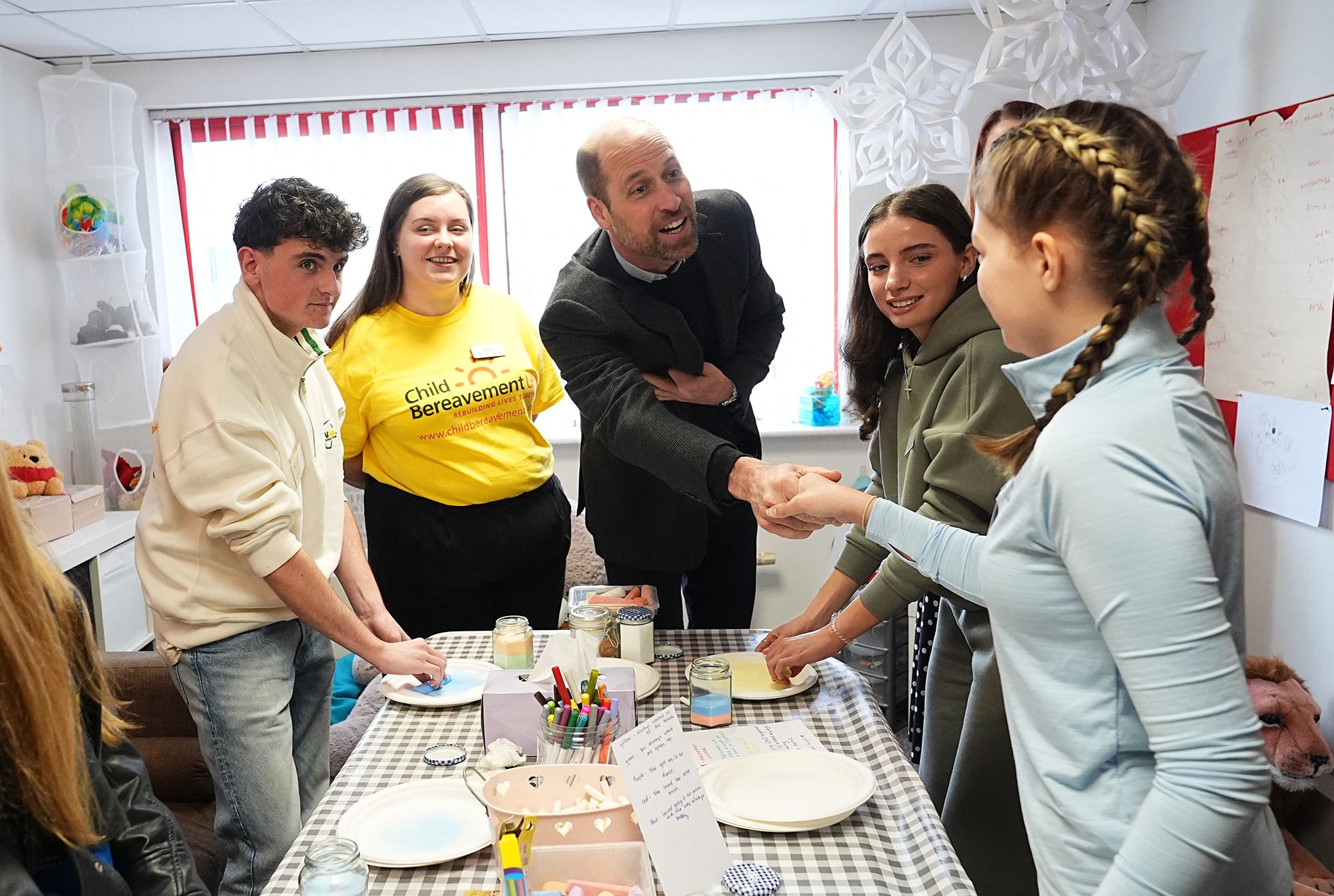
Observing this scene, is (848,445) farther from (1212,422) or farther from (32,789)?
(32,789)

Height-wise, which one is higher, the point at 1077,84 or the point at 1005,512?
the point at 1077,84

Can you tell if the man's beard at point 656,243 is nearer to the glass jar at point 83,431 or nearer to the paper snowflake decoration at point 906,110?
the paper snowflake decoration at point 906,110

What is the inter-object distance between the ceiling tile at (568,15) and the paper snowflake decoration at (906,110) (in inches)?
37.7

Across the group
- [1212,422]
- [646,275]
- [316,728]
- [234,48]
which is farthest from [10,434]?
[1212,422]

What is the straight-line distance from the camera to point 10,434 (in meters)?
3.85

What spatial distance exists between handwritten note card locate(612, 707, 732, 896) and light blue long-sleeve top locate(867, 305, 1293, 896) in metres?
0.35

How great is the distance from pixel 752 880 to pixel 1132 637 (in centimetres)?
53

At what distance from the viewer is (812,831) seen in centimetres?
127

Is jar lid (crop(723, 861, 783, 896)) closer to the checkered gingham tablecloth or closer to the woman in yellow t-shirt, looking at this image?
the checkered gingham tablecloth

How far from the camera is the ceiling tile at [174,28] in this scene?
12.0ft

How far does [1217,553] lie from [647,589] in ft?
3.72

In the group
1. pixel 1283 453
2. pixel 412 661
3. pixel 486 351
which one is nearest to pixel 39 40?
pixel 486 351

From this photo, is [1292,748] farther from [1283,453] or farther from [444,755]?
[444,755]

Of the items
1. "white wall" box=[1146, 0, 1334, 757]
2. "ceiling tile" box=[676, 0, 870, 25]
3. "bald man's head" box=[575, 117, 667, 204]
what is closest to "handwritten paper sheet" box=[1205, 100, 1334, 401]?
"white wall" box=[1146, 0, 1334, 757]
